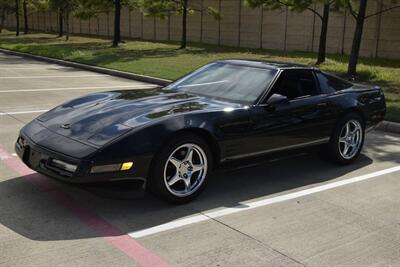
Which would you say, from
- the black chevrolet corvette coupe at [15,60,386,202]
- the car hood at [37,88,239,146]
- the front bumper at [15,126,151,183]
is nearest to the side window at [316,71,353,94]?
the black chevrolet corvette coupe at [15,60,386,202]

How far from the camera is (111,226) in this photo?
420 cm

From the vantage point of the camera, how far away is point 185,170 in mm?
4734

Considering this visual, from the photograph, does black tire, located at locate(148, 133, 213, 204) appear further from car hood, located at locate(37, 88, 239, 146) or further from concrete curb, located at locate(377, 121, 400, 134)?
concrete curb, located at locate(377, 121, 400, 134)

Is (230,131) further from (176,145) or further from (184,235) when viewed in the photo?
(184,235)

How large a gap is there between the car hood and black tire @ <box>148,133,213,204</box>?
28 cm

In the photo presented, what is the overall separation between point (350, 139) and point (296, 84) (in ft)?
3.86

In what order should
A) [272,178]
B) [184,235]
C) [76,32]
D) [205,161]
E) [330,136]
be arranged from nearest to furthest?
[184,235] → [205,161] → [272,178] → [330,136] → [76,32]

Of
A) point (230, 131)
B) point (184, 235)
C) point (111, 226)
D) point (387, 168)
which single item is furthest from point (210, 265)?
point (387, 168)

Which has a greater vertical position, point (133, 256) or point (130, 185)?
point (130, 185)

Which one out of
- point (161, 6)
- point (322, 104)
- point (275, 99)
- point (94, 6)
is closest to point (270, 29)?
point (161, 6)

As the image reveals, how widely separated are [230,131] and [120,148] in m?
1.21

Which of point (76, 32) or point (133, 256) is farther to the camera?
point (76, 32)

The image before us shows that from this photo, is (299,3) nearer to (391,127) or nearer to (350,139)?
(391,127)

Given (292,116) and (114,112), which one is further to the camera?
(292,116)
